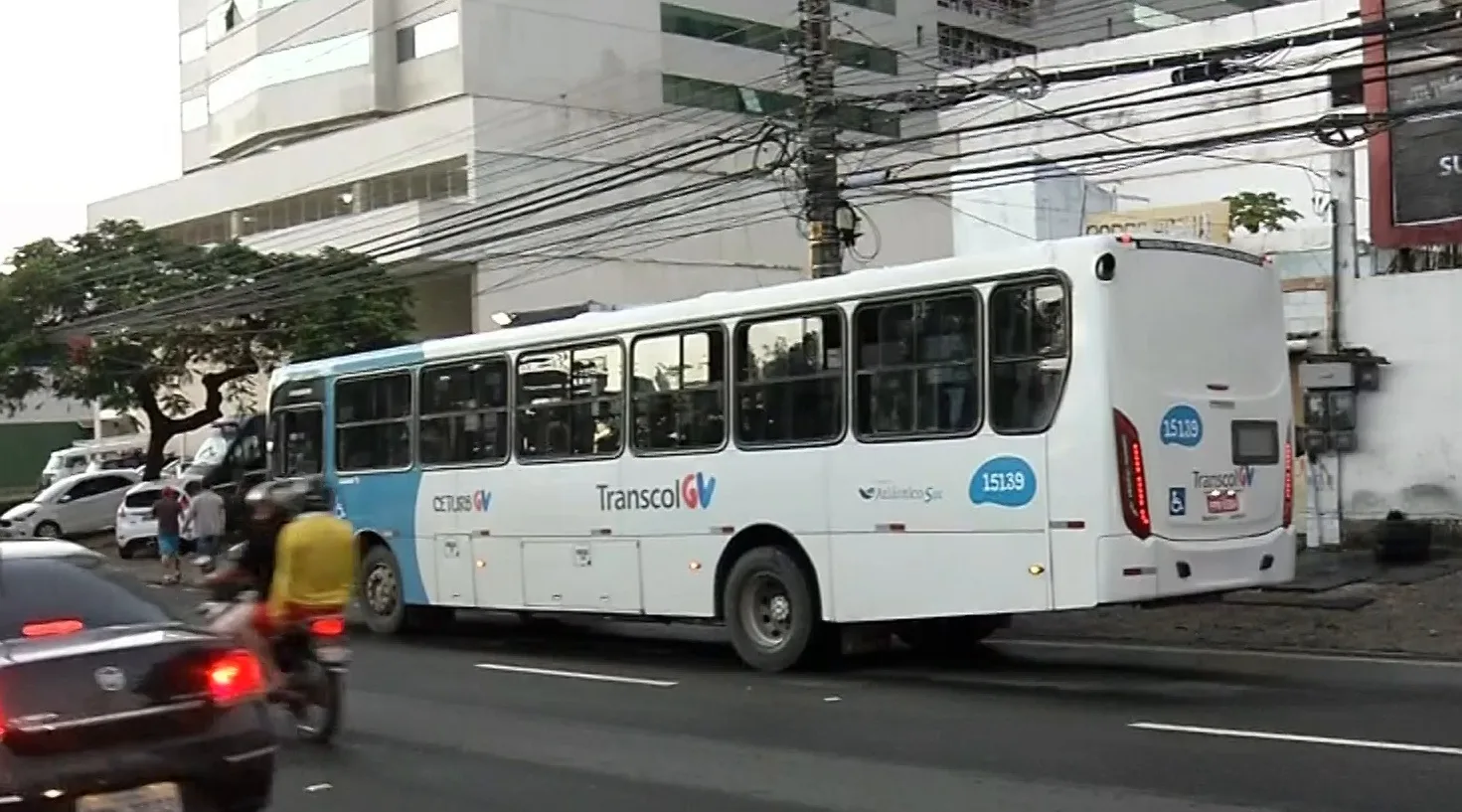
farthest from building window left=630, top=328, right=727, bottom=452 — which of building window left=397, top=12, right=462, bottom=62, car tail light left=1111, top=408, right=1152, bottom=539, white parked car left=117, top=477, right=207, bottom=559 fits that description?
building window left=397, top=12, right=462, bottom=62

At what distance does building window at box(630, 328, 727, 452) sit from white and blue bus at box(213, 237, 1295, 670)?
0.02 meters

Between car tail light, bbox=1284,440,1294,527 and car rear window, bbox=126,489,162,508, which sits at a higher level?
car tail light, bbox=1284,440,1294,527

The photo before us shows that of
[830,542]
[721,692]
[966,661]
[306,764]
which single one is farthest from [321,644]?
[966,661]

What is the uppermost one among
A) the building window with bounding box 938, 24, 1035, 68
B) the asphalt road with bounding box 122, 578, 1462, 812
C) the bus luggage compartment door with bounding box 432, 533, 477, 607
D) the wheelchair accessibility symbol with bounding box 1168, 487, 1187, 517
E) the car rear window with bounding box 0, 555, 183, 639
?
the building window with bounding box 938, 24, 1035, 68

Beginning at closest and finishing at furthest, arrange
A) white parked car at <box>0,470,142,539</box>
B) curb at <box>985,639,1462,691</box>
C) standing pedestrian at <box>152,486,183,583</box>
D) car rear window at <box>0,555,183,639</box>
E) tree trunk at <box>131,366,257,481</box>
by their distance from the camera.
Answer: car rear window at <box>0,555,183,639</box>, curb at <box>985,639,1462,691</box>, standing pedestrian at <box>152,486,183,583</box>, white parked car at <box>0,470,142,539</box>, tree trunk at <box>131,366,257,481</box>

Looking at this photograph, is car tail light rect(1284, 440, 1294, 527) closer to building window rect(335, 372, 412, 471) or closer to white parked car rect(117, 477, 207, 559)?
building window rect(335, 372, 412, 471)

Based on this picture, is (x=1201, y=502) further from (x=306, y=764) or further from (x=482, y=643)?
(x=482, y=643)

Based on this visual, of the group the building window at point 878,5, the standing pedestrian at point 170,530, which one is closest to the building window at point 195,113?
the building window at point 878,5

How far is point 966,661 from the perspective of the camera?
44.4 feet

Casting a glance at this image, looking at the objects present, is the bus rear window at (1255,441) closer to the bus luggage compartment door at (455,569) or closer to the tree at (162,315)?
the bus luggage compartment door at (455,569)

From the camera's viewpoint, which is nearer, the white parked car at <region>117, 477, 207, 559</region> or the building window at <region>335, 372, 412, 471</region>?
the building window at <region>335, 372, 412, 471</region>

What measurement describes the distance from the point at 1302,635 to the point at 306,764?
8.70m

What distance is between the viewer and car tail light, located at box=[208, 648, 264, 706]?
6.93 m

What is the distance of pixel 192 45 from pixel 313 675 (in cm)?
5923
